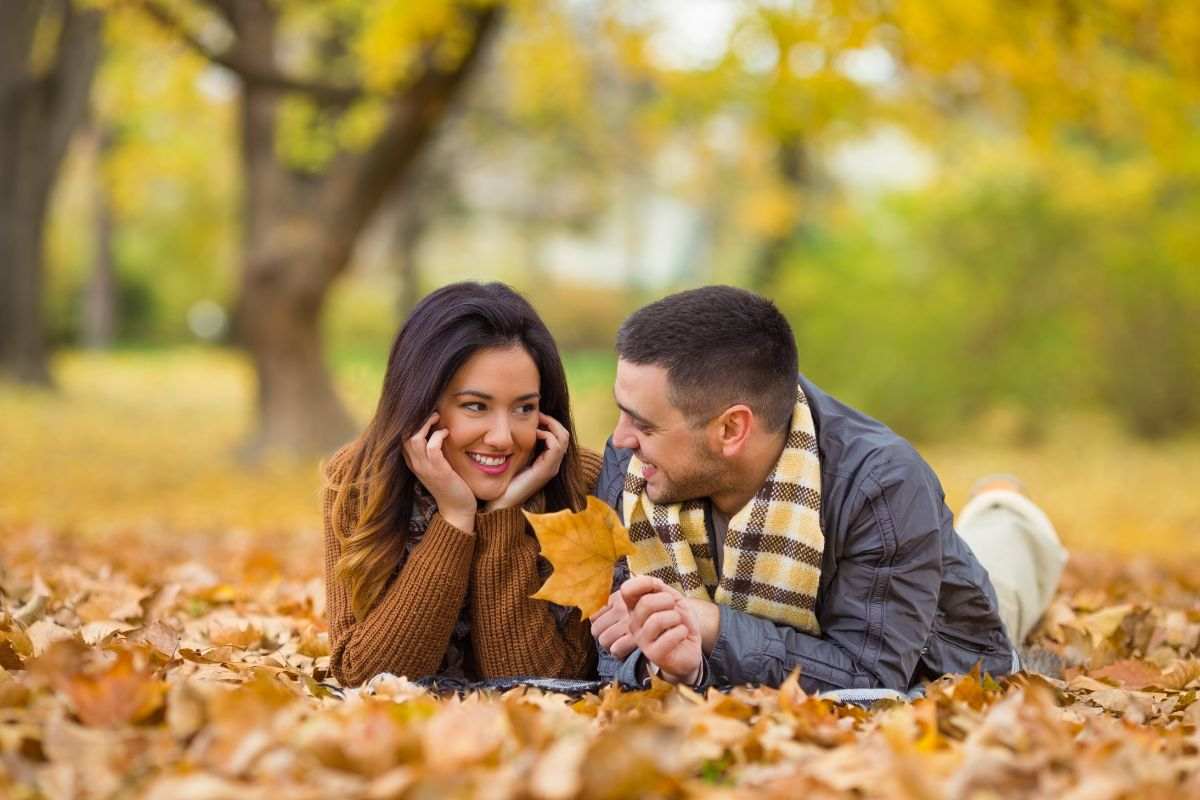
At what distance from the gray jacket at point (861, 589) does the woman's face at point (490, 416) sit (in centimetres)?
56

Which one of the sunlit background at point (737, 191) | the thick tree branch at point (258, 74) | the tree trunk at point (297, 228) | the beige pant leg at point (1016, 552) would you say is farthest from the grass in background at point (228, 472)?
the beige pant leg at point (1016, 552)

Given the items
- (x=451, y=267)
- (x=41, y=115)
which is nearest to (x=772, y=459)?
(x=41, y=115)

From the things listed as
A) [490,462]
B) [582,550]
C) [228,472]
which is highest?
[490,462]

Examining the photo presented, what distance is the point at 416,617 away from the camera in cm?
309

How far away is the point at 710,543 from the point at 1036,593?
58.9 inches

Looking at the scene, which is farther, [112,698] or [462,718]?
[112,698]

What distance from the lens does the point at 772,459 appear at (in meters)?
3.01

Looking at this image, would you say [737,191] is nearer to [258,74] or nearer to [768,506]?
[258,74]

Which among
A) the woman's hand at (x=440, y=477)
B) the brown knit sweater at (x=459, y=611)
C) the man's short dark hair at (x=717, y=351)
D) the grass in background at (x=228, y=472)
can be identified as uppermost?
the man's short dark hair at (x=717, y=351)

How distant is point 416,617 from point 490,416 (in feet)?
1.62

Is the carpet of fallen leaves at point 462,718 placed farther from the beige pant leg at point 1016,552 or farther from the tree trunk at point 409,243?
the tree trunk at point 409,243

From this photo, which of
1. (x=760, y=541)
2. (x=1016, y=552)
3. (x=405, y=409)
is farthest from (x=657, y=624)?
(x=1016, y=552)

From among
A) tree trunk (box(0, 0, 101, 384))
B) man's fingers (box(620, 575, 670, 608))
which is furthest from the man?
tree trunk (box(0, 0, 101, 384))

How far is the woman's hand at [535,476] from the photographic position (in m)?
3.21
